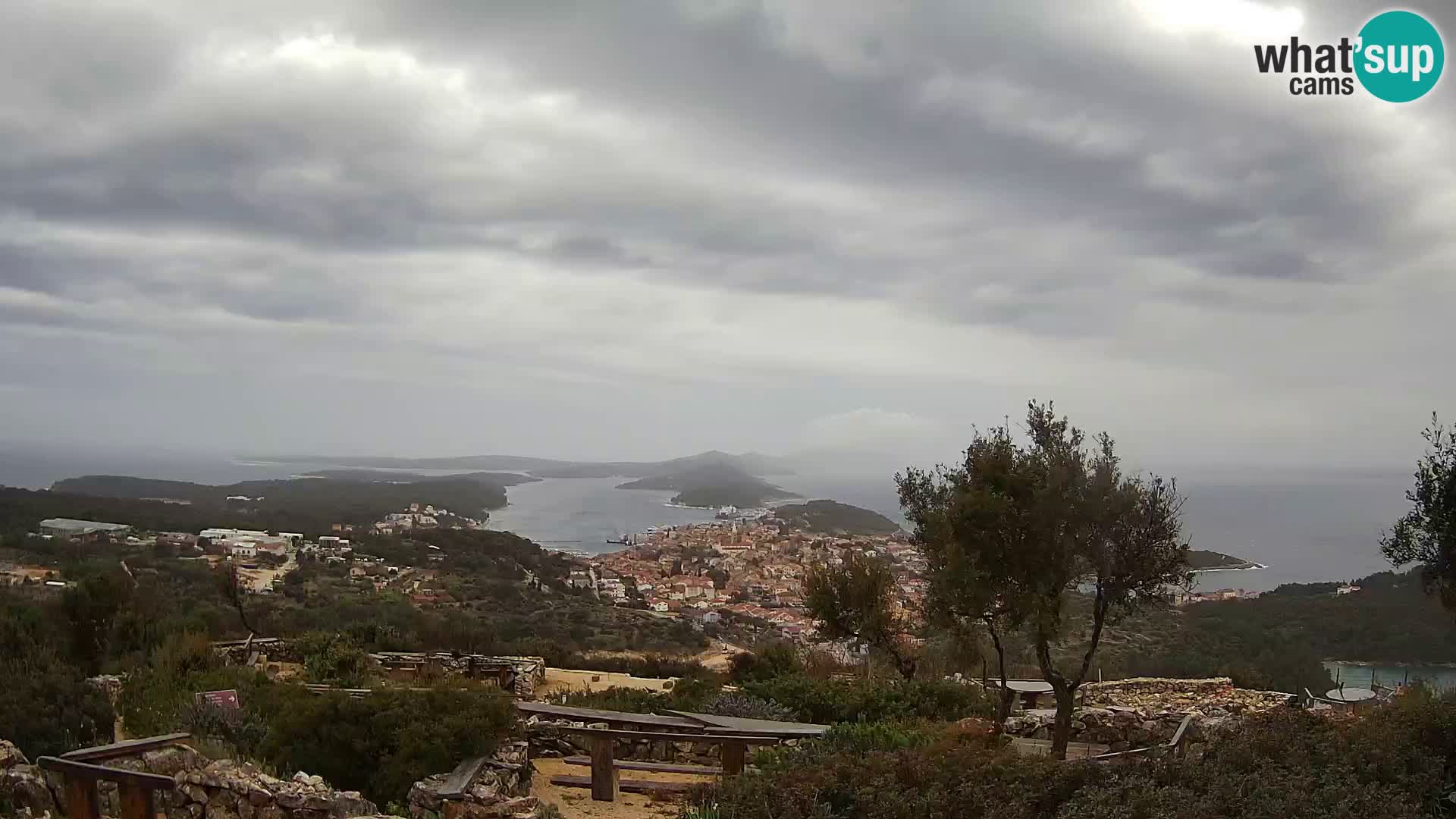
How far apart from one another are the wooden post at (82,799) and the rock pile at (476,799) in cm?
217

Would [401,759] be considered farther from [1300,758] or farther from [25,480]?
[25,480]

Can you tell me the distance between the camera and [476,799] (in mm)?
6785

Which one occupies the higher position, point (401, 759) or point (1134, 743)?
point (401, 759)

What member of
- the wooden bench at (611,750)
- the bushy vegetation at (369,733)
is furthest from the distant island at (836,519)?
the bushy vegetation at (369,733)

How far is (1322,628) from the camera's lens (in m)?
21.7

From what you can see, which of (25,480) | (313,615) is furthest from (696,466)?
(313,615)

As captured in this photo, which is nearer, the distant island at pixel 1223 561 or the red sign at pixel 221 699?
the red sign at pixel 221 699

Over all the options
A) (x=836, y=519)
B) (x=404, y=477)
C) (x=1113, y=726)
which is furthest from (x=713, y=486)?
(x=1113, y=726)

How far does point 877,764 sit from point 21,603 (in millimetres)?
14432

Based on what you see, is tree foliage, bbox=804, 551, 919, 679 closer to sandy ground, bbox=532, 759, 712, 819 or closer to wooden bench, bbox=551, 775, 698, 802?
sandy ground, bbox=532, 759, 712, 819

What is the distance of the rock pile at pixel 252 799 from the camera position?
250 inches

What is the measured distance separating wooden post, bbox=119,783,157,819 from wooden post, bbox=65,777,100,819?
1.48ft

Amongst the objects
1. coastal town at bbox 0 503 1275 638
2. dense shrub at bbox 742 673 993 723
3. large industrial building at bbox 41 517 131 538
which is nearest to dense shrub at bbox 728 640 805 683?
dense shrub at bbox 742 673 993 723

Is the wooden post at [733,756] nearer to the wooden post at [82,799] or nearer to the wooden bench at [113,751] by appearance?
the wooden bench at [113,751]
